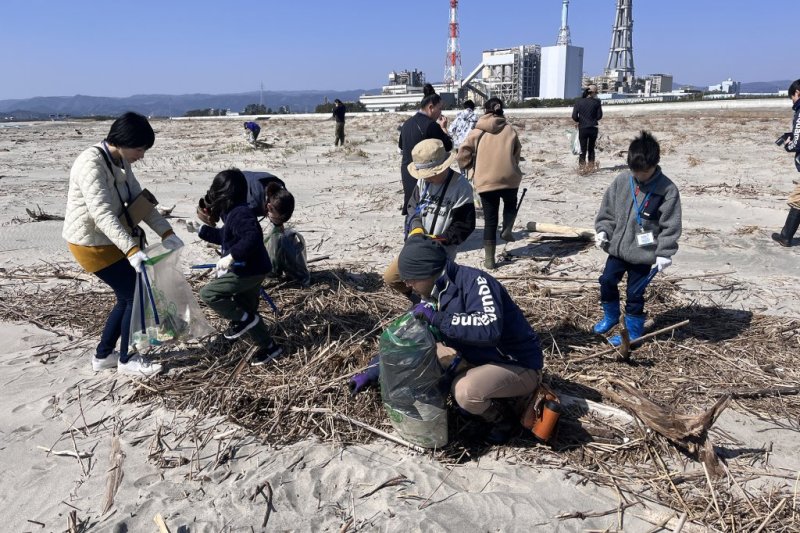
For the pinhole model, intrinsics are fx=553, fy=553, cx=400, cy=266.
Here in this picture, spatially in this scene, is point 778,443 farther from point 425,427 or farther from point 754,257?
point 754,257

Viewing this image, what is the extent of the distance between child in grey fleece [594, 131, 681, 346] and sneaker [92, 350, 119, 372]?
3757 millimetres

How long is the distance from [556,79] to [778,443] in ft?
A: 235

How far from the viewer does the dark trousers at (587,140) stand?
11.8 m

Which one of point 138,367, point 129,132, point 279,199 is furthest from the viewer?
point 279,199

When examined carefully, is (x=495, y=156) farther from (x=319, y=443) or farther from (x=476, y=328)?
(x=319, y=443)

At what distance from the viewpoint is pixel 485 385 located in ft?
9.87

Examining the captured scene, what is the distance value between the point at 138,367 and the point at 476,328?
8.45 feet

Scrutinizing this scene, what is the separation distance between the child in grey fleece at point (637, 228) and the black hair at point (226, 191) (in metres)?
2.65

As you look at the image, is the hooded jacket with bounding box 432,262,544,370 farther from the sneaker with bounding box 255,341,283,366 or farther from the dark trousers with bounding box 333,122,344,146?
the dark trousers with bounding box 333,122,344,146

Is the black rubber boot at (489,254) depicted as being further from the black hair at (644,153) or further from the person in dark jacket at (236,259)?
the person in dark jacket at (236,259)

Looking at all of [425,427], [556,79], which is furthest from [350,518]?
[556,79]

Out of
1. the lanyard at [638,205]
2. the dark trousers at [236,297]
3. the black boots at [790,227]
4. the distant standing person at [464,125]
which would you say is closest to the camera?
the dark trousers at [236,297]

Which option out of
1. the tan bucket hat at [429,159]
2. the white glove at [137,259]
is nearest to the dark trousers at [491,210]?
the tan bucket hat at [429,159]

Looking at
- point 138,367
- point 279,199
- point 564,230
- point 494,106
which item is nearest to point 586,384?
point 279,199
